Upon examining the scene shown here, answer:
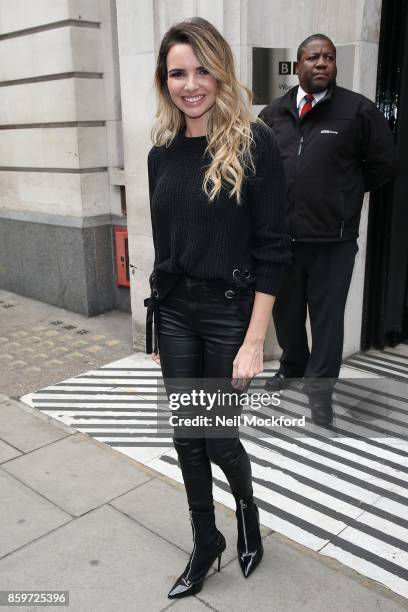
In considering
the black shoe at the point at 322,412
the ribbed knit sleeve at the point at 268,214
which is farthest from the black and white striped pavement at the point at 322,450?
the ribbed knit sleeve at the point at 268,214

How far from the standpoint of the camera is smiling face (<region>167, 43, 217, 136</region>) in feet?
7.51

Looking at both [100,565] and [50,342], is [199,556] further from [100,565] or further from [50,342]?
[50,342]

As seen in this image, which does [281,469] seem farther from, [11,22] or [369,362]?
[11,22]

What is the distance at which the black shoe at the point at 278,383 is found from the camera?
477cm

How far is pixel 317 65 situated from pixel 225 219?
192cm

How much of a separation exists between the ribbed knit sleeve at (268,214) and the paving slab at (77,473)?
5.81 feet

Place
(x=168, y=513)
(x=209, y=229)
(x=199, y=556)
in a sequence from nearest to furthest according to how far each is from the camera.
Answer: (x=209, y=229)
(x=199, y=556)
(x=168, y=513)

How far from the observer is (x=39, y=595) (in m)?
2.77

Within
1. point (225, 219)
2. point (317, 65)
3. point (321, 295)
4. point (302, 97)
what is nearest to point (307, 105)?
point (302, 97)

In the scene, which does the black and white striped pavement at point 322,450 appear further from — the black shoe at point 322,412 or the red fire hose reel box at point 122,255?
the red fire hose reel box at point 122,255

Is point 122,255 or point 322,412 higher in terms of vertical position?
point 122,255

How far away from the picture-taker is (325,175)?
3.88 m

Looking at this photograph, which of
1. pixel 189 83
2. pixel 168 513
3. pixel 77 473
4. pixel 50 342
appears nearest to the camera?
pixel 189 83

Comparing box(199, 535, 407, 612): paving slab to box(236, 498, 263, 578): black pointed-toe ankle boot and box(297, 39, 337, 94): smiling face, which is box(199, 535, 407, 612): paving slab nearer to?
box(236, 498, 263, 578): black pointed-toe ankle boot
